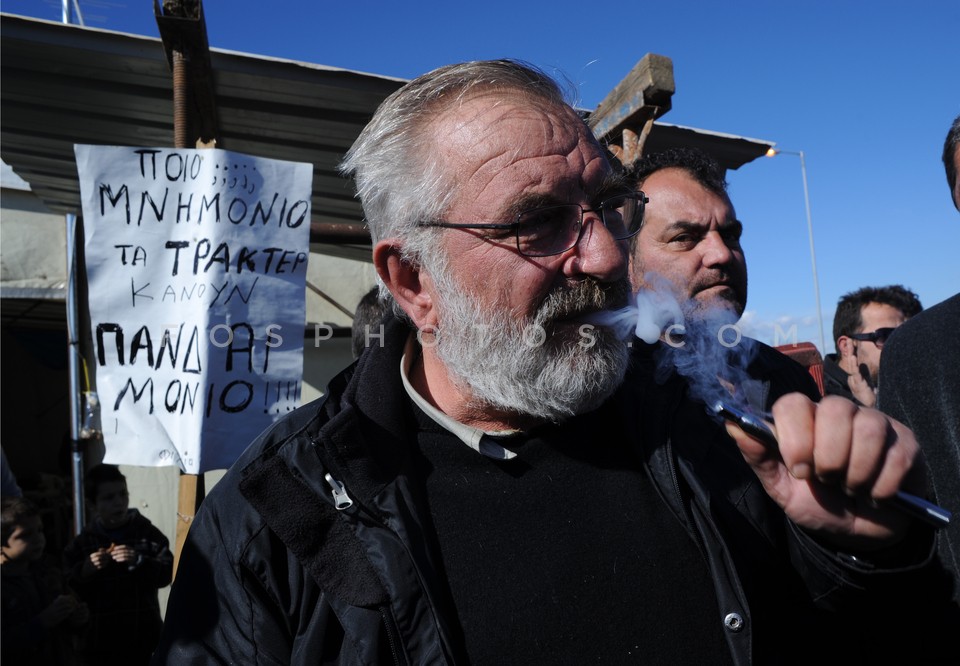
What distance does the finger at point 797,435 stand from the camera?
107 cm

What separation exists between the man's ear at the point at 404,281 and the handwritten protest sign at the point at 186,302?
1.70 meters

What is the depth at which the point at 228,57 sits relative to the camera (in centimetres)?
380

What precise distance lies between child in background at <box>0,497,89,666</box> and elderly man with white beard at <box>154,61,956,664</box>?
2750 mm

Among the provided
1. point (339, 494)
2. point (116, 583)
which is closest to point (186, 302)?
point (116, 583)

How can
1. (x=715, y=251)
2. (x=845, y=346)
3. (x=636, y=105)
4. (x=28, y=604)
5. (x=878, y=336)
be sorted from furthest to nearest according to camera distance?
1. (x=845, y=346)
2. (x=878, y=336)
3. (x=28, y=604)
4. (x=636, y=105)
5. (x=715, y=251)

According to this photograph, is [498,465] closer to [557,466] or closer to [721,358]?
[557,466]

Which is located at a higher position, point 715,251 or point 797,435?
point 715,251

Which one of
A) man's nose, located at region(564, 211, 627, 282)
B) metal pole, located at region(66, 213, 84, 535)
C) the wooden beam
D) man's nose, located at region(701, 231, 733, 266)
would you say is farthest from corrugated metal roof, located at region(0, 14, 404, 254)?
man's nose, located at region(564, 211, 627, 282)

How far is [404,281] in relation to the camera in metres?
1.82

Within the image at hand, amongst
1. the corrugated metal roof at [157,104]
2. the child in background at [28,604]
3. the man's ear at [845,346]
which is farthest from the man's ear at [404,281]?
the man's ear at [845,346]

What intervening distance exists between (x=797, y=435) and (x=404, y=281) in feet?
3.36

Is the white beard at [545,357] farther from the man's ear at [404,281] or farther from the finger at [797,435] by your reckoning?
the finger at [797,435]

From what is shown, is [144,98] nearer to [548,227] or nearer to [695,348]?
[548,227]

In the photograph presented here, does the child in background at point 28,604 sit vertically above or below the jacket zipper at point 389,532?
below
